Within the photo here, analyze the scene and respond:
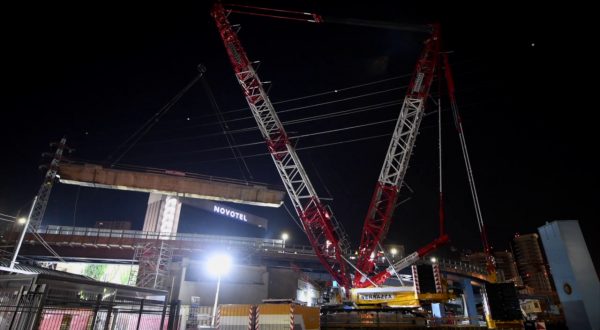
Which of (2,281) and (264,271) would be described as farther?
(264,271)

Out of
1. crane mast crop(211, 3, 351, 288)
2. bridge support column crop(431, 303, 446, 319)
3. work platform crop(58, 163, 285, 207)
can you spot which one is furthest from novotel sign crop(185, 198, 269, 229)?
bridge support column crop(431, 303, 446, 319)

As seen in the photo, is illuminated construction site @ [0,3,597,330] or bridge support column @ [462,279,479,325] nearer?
illuminated construction site @ [0,3,597,330]

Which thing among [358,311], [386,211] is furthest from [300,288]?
[358,311]

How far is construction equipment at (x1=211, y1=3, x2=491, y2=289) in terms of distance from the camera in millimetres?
30297

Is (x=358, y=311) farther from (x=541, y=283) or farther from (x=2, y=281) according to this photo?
(x=541, y=283)

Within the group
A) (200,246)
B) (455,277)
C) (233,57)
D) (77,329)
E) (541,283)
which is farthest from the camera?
(541,283)

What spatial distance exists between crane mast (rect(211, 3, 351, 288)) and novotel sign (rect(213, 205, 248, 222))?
29.2m

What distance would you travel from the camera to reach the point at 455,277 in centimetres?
4828

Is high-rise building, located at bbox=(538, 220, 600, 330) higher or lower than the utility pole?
lower

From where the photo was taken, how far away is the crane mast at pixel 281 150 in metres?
32.0

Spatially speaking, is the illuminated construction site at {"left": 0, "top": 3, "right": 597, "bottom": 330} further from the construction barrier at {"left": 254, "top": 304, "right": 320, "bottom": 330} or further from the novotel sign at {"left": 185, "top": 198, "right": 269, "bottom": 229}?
the novotel sign at {"left": 185, "top": 198, "right": 269, "bottom": 229}

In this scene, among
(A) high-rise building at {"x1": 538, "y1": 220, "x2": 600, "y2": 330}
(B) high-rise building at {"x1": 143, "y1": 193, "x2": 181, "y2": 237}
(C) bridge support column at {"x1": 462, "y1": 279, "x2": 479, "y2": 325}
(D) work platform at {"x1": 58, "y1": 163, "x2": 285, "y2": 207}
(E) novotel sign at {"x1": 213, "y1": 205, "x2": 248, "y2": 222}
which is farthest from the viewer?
(E) novotel sign at {"x1": 213, "y1": 205, "x2": 248, "y2": 222}

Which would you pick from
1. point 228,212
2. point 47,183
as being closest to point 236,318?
point 47,183

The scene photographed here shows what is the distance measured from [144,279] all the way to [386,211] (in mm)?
23608
